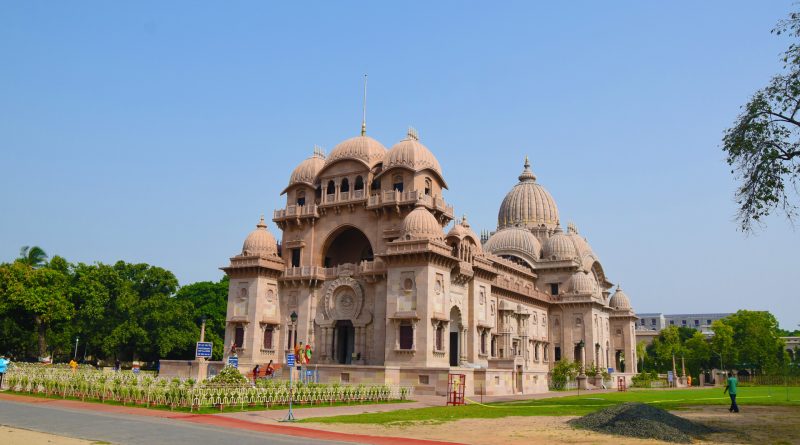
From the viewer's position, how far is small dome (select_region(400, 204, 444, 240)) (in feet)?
153

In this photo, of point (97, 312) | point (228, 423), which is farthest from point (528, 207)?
point (228, 423)

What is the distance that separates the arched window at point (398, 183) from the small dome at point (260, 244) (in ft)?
39.5

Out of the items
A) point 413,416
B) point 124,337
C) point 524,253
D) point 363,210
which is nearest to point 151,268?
point 124,337

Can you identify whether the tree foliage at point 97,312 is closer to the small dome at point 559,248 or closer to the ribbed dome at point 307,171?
the ribbed dome at point 307,171

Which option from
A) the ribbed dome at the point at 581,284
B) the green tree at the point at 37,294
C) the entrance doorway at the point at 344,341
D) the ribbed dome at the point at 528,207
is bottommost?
the entrance doorway at the point at 344,341

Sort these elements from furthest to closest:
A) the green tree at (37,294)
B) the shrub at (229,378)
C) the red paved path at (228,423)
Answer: the green tree at (37,294) < the shrub at (229,378) < the red paved path at (228,423)

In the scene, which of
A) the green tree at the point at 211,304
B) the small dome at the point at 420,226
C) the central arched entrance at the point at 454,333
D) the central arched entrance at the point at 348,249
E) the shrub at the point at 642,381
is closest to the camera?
the small dome at the point at 420,226

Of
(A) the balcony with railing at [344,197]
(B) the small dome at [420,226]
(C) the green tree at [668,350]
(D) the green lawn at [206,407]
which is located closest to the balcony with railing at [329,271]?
(B) the small dome at [420,226]

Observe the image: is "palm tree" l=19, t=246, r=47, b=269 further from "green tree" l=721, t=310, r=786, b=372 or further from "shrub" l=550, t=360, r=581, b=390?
"green tree" l=721, t=310, r=786, b=372

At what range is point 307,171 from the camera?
5853cm

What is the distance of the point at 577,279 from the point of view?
74.8 metres

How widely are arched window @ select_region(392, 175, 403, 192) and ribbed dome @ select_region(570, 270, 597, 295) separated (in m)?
30.9

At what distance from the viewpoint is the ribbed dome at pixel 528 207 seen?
89.2 meters

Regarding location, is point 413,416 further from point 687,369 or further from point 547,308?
point 687,369
